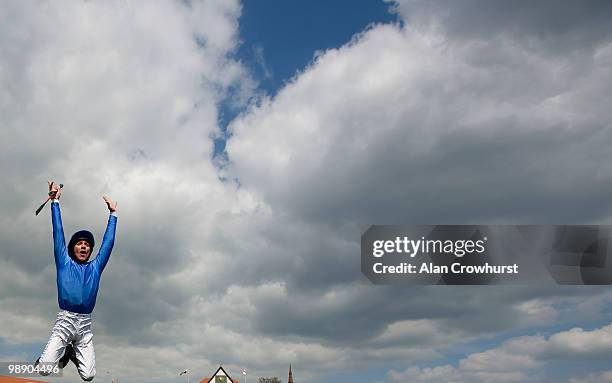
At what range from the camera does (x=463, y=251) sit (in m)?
19.2

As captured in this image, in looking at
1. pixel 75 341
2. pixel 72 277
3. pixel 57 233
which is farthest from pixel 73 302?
pixel 57 233

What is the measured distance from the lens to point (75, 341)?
37.5 ft

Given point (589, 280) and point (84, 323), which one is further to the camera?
point (589, 280)

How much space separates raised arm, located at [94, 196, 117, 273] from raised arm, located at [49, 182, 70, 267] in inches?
23.1

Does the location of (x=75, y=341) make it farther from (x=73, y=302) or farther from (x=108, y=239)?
(x=108, y=239)

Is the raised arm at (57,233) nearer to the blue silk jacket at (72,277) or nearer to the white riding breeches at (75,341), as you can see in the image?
the blue silk jacket at (72,277)

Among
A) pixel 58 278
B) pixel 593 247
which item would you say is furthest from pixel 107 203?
pixel 593 247

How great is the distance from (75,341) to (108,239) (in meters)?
1.94

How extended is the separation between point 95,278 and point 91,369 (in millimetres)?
1651

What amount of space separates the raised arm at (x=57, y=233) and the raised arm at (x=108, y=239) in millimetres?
586

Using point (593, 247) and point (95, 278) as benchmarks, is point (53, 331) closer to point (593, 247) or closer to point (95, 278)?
point (95, 278)

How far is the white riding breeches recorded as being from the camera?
1111cm

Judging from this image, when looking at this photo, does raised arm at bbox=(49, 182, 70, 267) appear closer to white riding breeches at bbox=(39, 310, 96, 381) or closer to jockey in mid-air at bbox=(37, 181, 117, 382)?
→ jockey in mid-air at bbox=(37, 181, 117, 382)

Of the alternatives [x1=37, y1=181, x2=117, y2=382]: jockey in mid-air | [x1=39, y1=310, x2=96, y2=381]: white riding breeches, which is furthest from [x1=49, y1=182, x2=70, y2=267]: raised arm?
[x1=39, y1=310, x2=96, y2=381]: white riding breeches
